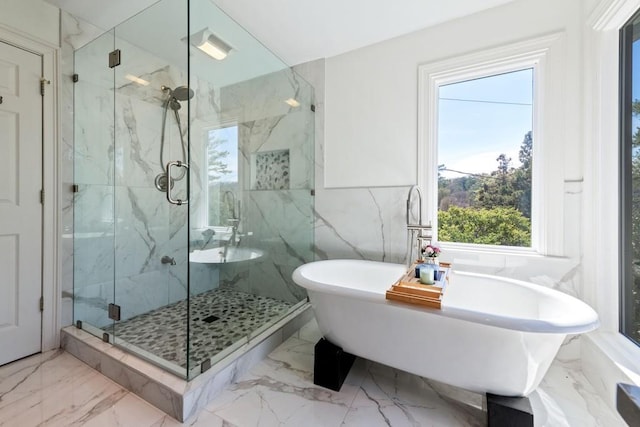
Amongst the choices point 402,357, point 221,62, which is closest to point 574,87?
point 402,357

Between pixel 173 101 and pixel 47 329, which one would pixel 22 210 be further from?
pixel 173 101

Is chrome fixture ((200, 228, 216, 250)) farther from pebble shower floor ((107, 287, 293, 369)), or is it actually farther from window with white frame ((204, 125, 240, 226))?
pebble shower floor ((107, 287, 293, 369))

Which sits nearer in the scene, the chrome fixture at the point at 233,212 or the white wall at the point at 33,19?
the white wall at the point at 33,19

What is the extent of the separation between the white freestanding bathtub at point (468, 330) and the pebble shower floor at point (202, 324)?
0.69 m

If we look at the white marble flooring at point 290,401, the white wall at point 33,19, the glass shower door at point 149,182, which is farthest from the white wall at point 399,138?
the white wall at point 33,19

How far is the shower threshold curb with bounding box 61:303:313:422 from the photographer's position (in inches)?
50.6

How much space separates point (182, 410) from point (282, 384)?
509 mm

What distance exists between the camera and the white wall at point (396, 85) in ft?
5.60

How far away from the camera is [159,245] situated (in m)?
2.33

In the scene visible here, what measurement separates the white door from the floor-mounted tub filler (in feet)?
5.87

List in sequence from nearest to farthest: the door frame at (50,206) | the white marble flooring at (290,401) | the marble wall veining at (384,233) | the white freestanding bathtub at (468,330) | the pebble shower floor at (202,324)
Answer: the white freestanding bathtub at (468,330), the white marble flooring at (290,401), the pebble shower floor at (202,324), the marble wall veining at (384,233), the door frame at (50,206)

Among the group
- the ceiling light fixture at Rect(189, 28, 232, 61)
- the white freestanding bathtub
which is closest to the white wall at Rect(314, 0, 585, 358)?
the white freestanding bathtub

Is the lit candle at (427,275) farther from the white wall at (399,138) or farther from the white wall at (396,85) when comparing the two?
the white wall at (396,85)

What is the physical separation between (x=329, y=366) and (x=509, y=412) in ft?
2.72
